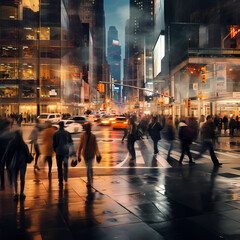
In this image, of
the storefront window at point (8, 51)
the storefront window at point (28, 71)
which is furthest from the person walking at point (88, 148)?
the storefront window at point (8, 51)

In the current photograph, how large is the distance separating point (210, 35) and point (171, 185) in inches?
1806

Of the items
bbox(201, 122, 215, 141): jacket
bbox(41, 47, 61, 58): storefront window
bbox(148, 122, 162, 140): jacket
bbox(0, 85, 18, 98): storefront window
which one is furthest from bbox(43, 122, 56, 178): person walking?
bbox(41, 47, 61, 58): storefront window

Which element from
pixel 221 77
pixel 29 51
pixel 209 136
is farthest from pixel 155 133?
pixel 29 51

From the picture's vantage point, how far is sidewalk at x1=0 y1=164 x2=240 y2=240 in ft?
14.9

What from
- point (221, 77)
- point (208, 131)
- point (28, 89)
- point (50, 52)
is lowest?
point (208, 131)

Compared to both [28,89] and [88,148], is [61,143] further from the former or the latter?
[28,89]

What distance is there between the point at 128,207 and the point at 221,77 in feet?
112

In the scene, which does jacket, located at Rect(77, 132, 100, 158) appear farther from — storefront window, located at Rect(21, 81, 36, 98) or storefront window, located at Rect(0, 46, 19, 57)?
storefront window, located at Rect(0, 46, 19, 57)

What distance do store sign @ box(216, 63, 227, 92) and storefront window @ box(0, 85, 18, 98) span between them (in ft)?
136

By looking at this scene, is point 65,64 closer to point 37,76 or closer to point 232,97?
point 37,76

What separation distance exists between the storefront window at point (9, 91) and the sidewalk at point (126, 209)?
5279 cm

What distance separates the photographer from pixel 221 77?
36188mm

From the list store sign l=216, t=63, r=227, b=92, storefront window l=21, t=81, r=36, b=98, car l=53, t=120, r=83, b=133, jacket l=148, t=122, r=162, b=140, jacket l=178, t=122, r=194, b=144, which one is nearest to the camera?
jacket l=178, t=122, r=194, b=144

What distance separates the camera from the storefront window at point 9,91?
185 ft
